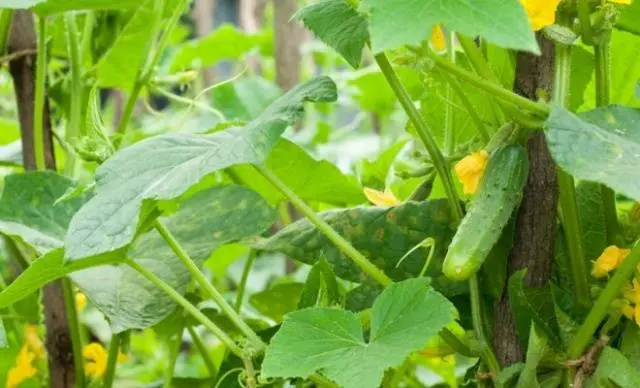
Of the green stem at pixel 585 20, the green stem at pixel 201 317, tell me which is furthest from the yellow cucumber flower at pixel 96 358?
the green stem at pixel 585 20

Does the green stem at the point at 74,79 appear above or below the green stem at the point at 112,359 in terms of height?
above

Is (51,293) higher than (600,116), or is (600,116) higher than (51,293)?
(600,116)

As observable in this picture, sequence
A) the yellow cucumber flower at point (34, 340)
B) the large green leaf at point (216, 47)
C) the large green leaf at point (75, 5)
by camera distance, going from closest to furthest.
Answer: the large green leaf at point (75, 5), the yellow cucumber flower at point (34, 340), the large green leaf at point (216, 47)

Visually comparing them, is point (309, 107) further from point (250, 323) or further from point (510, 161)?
point (510, 161)

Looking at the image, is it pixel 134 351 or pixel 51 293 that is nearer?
pixel 51 293

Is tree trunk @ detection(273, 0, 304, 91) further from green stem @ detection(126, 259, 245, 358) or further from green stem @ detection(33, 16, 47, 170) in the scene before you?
green stem @ detection(126, 259, 245, 358)

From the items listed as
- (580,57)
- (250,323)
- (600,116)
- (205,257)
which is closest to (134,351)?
(250,323)

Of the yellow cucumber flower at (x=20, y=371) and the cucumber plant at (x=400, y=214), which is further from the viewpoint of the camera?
the yellow cucumber flower at (x=20, y=371)

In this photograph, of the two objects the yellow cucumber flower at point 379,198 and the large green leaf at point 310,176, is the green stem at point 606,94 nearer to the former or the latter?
the yellow cucumber flower at point 379,198
